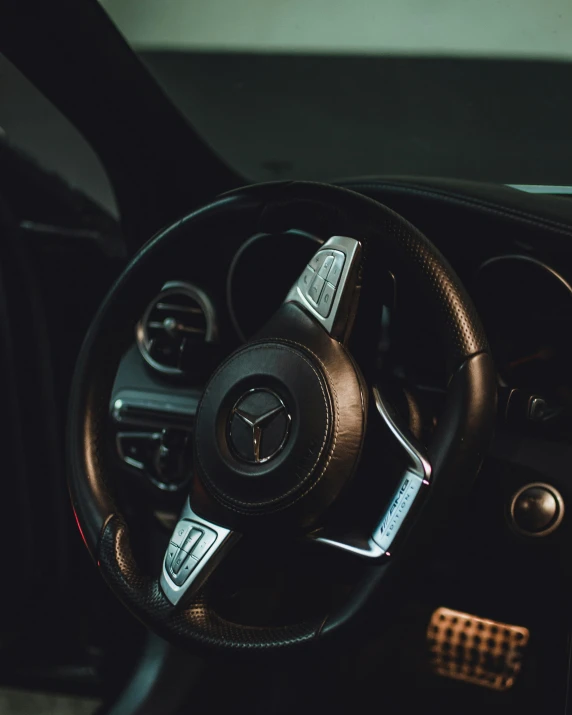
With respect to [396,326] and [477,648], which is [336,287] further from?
[477,648]

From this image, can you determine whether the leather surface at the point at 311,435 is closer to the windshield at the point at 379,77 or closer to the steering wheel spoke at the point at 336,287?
the steering wheel spoke at the point at 336,287

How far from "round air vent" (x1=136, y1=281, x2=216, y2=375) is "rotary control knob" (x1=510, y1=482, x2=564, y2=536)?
0.50 m

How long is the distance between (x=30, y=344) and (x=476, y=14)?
103cm

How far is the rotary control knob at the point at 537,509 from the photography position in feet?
3.25

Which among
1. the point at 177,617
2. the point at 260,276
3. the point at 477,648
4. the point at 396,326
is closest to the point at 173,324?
the point at 260,276

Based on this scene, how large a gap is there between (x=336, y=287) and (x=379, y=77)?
636mm

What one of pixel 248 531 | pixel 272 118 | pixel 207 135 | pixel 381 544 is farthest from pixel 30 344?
pixel 381 544

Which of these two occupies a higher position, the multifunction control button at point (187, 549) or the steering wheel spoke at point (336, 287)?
the steering wheel spoke at point (336, 287)

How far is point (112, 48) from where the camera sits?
1.27 meters

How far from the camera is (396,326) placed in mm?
1012

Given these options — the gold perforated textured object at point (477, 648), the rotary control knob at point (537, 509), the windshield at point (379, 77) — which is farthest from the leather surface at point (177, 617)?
the windshield at point (379, 77)

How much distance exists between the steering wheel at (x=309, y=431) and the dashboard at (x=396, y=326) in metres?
0.05

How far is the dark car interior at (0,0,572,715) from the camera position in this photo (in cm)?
82

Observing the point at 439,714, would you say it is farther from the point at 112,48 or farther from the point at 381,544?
the point at 112,48
